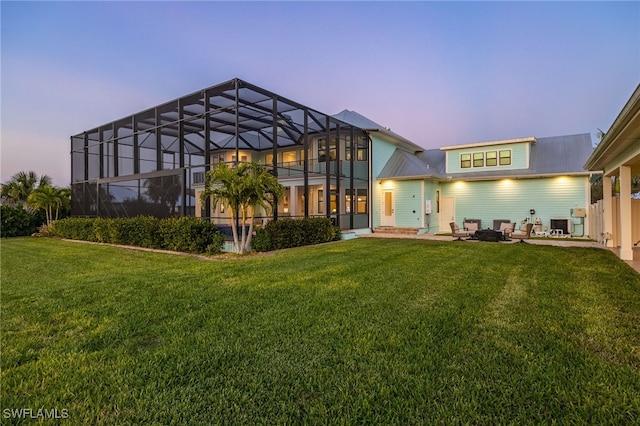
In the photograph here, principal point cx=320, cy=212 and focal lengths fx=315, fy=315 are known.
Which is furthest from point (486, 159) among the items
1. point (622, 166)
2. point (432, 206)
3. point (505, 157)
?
point (622, 166)

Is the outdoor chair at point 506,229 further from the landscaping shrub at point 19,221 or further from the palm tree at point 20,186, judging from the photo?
the palm tree at point 20,186

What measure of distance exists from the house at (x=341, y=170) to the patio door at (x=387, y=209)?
0.06 metres

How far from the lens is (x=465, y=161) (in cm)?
1861

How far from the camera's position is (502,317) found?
4.05 meters

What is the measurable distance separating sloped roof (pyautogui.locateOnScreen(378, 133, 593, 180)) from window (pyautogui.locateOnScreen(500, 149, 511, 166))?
44cm

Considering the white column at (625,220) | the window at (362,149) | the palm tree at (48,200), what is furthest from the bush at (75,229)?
the white column at (625,220)

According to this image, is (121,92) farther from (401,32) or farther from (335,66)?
(401,32)

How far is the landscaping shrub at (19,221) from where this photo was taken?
17.6 metres

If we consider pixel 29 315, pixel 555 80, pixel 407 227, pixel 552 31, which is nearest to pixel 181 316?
pixel 29 315

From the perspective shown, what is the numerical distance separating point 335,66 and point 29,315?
2162 centimetres

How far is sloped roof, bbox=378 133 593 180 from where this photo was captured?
16.0 meters

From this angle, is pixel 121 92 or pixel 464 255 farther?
pixel 121 92

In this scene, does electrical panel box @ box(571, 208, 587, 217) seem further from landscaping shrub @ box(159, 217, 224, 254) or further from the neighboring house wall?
landscaping shrub @ box(159, 217, 224, 254)

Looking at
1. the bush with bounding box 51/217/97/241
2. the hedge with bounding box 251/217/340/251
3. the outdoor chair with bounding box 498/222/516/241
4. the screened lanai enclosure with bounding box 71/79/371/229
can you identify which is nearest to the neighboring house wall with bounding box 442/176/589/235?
the outdoor chair with bounding box 498/222/516/241
